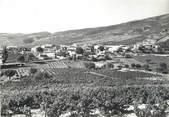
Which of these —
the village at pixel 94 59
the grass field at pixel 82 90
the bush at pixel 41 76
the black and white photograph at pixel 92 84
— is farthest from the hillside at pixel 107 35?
the bush at pixel 41 76

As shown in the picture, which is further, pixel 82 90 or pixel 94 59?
pixel 94 59

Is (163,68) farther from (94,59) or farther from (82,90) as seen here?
(82,90)

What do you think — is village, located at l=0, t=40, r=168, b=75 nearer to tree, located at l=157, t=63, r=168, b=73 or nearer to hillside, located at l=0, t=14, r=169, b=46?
tree, located at l=157, t=63, r=168, b=73

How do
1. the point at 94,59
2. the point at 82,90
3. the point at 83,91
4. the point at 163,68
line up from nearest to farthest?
1. the point at 83,91
2. the point at 82,90
3. the point at 163,68
4. the point at 94,59

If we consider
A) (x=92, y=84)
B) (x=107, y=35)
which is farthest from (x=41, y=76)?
(x=107, y=35)

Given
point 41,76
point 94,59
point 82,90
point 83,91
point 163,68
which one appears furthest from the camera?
point 94,59

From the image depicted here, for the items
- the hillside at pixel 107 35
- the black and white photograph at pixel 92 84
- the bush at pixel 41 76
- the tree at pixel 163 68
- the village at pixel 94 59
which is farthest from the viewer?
the hillside at pixel 107 35

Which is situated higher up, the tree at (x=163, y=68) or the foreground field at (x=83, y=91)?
the foreground field at (x=83, y=91)

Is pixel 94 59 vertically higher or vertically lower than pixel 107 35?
lower

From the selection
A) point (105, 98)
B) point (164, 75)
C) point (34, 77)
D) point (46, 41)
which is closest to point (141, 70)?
point (164, 75)

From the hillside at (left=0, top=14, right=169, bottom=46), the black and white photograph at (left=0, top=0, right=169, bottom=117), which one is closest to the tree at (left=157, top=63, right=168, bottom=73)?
the black and white photograph at (left=0, top=0, right=169, bottom=117)

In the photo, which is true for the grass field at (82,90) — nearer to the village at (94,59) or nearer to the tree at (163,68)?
the tree at (163,68)
